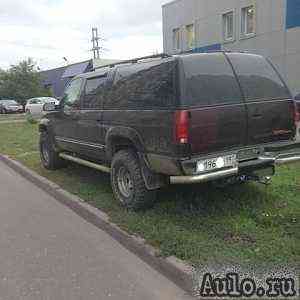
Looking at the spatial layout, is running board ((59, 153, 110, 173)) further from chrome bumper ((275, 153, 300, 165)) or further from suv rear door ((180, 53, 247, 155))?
chrome bumper ((275, 153, 300, 165))

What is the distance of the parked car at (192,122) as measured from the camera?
15.2ft

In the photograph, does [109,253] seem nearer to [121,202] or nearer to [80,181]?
[121,202]

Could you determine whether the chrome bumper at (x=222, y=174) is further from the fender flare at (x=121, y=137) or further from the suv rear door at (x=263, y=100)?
the fender flare at (x=121, y=137)

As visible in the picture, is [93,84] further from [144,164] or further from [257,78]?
[257,78]

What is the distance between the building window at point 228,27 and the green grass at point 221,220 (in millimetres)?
15657

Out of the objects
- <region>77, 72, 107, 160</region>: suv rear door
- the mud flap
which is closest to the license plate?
the mud flap

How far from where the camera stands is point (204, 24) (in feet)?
74.5

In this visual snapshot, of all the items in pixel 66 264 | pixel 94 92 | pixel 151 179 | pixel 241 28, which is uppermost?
pixel 241 28

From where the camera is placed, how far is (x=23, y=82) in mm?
49344

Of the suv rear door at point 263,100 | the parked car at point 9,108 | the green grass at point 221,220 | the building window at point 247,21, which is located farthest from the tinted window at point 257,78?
the parked car at point 9,108

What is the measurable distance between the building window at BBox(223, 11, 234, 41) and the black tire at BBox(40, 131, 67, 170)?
14999 millimetres

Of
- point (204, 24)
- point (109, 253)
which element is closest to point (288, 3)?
point (204, 24)

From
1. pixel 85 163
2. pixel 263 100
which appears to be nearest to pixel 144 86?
pixel 263 100

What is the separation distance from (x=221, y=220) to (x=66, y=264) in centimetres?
182
